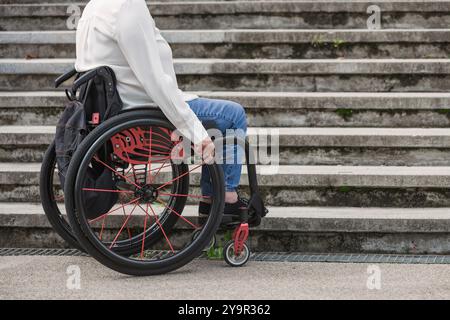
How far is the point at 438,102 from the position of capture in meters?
5.12

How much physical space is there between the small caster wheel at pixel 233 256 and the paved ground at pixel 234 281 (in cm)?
3

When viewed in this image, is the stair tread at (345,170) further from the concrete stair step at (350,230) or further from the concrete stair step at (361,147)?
the concrete stair step at (350,230)

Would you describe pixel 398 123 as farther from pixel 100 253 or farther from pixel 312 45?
pixel 100 253

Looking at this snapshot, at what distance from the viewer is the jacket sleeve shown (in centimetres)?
354

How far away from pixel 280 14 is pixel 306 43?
516mm

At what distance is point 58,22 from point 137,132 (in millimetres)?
3128

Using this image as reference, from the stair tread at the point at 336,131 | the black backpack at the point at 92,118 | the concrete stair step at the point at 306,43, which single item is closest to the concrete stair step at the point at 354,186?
the stair tread at the point at 336,131

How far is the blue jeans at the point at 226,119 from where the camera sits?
380 cm

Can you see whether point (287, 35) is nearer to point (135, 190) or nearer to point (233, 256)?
point (233, 256)

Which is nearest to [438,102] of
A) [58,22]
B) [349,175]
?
[349,175]

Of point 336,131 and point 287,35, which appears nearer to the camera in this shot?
point 336,131

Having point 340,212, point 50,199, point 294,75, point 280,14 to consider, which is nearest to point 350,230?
point 340,212

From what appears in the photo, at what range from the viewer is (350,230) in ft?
13.7

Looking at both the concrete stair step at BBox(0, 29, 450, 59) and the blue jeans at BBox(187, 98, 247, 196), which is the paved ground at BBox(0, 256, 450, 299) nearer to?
the blue jeans at BBox(187, 98, 247, 196)
